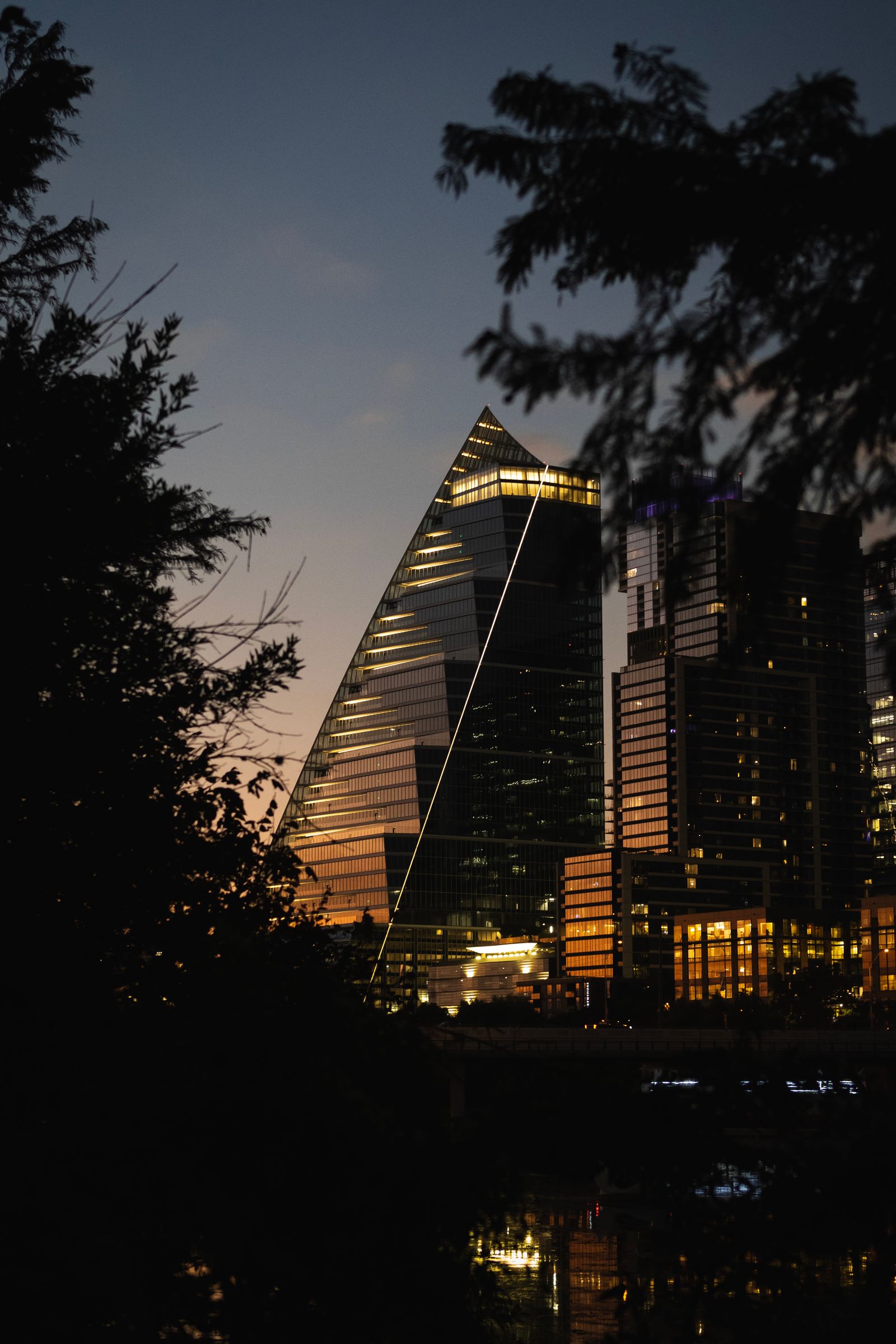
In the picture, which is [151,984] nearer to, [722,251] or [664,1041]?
[722,251]

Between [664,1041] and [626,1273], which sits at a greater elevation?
[664,1041]

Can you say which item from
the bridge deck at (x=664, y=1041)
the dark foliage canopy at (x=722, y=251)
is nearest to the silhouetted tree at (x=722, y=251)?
the dark foliage canopy at (x=722, y=251)

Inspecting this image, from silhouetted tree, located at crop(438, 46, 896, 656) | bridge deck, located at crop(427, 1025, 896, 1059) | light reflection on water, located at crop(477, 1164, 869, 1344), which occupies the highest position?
bridge deck, located at crop(427, 1025, 896, 1059)

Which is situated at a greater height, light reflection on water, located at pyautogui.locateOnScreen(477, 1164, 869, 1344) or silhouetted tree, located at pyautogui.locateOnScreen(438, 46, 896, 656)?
silhouetted tree, located at pyautogui.locateOnScreen(438, 46, 896, 656)

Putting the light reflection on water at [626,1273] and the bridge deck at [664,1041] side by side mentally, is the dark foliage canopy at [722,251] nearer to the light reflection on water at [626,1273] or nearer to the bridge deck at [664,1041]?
the light reflection on water at [626,1273]

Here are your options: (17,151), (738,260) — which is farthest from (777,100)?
(17,151)

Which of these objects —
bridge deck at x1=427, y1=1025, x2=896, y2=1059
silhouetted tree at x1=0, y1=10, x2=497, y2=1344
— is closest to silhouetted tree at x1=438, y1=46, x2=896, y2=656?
silhouetted tree at x1=0, y1=10, x2=497, y2=1344

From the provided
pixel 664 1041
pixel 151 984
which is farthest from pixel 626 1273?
pixel 664 1041

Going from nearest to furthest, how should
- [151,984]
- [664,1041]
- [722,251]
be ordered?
1. [722,251]
2. [151,984]
3. [664,1041]

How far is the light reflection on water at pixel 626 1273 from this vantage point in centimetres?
1014

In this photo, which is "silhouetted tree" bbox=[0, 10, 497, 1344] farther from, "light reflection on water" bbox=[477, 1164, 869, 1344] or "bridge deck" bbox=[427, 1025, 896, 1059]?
"bridge deck" bbox=[427, 1025, 896, 1059]

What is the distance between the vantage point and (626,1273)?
11.2m

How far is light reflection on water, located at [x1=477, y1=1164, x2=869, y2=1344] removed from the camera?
10141 millimetres

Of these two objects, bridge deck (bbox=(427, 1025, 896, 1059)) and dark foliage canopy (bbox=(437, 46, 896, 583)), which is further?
bridge deck (bbox=(427, 1025, 896, 1059))
